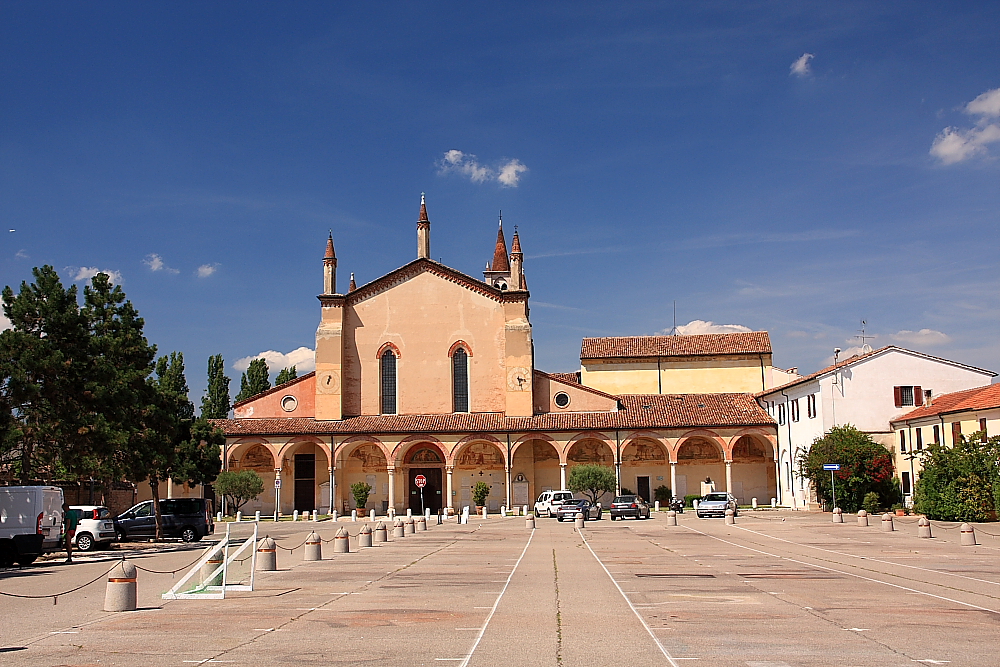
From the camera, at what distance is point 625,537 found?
103 ft

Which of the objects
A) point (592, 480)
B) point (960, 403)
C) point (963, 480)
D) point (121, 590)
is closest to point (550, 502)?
point (592, 480)

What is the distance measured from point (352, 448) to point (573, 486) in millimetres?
13459

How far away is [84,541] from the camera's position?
29562 mm

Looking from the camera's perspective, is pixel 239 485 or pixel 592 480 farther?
pixel 239 485

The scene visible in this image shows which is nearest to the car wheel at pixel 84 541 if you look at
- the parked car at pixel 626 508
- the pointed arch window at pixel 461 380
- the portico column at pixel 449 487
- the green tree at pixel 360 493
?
the parked car at pixel 626 508

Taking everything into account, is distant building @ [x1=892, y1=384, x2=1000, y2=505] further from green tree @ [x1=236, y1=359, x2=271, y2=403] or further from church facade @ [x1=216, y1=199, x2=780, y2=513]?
green tree @ [x1=236, y1=359, x2=271, y2=403]

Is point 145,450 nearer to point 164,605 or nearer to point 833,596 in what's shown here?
point 164,605

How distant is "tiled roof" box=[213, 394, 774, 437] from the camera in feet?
172

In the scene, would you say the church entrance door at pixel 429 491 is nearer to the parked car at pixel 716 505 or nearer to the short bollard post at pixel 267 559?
the parked car at pixel 716 505

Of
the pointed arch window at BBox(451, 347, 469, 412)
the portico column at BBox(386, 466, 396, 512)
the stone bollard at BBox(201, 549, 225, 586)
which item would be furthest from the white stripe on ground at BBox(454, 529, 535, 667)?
the pointed arch window at BBox(451, 347, 469, 412)

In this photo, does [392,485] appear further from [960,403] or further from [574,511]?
[960,403]

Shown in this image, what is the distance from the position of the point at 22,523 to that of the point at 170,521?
954cm

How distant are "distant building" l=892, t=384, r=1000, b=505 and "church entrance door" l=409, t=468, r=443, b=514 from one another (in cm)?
2537

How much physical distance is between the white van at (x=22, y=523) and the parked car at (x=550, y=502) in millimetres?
28303
